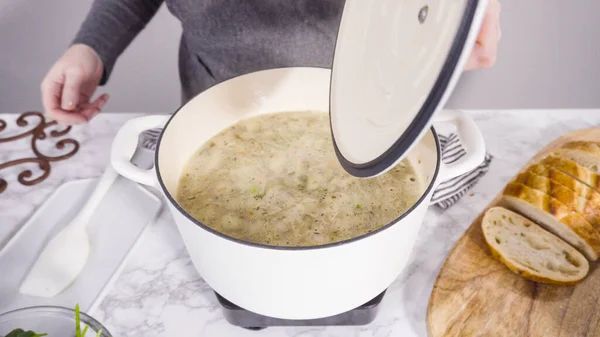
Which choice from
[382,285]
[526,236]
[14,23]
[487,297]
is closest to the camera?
[382,285]

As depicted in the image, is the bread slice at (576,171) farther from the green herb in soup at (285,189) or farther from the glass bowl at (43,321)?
the glass bowl at (43,321)

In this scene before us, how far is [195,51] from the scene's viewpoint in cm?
139

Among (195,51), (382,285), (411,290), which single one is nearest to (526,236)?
(411,290)

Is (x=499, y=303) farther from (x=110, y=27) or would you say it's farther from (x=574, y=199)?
(x=110, y=27)

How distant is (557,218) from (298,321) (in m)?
0.54

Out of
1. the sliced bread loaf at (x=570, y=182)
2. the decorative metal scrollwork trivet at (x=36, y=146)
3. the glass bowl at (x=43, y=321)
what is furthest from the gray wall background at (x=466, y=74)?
the glass bowl at (x=43, y=321)

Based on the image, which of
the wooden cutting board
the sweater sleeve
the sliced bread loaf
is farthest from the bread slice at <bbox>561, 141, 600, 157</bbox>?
the sweater sleeve

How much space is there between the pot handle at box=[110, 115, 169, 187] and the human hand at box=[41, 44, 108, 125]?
36 centimetres

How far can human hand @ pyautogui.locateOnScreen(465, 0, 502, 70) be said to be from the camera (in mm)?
927

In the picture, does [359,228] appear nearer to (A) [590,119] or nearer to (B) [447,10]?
(B) [447,10]

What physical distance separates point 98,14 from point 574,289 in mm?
1231

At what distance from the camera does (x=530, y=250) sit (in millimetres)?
986

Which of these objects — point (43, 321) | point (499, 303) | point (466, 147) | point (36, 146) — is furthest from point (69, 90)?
point (499, 303)

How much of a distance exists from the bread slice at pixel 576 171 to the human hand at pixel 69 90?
3.30 feet
